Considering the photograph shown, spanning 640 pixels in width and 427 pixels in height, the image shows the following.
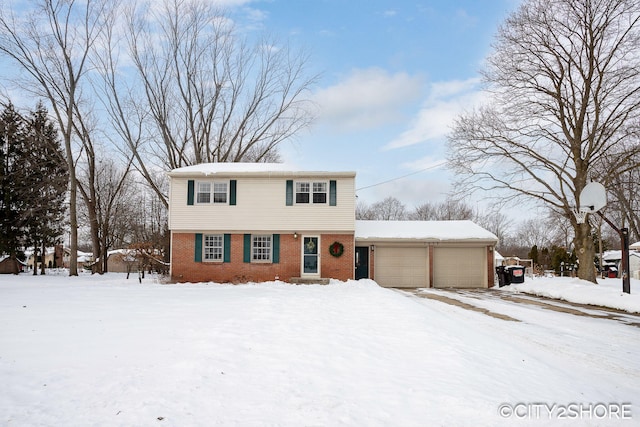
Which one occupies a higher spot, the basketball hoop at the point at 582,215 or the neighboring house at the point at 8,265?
the basketball hoop at the point at 582,215

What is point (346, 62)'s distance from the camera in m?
15.5

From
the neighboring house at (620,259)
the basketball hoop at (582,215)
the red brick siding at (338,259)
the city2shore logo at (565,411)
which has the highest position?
the basketball hoop at (582,215)

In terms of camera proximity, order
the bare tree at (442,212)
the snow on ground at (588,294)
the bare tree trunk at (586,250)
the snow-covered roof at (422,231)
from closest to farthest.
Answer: the snow on ground at (588,294) < the bare tree trunk at (586,250) < the snow-covered roof at (422,231) < the bare tree at (442,212)

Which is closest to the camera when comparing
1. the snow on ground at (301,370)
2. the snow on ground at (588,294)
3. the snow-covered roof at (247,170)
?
the snow on ground at (301,370)

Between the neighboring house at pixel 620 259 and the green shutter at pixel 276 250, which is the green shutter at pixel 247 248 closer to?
the green shutter at pixel 276 250

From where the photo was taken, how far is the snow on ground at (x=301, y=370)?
12.7 ft

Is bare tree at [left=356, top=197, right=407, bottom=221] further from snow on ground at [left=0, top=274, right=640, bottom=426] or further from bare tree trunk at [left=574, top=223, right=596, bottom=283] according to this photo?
snow on ground at [left=0, top=274, right=640, bottom=426]

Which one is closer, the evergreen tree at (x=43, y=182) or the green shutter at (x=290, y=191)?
the green shutter at (x=290, y=191)

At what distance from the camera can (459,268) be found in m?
20.2

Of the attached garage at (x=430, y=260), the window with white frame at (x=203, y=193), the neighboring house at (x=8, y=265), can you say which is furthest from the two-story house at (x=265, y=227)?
the neighboring house at (x=8, y=265)

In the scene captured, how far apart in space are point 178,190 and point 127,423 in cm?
1615

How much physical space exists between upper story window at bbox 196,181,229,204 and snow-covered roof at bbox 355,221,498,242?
6.55 m

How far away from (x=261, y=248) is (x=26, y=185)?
1834 cm

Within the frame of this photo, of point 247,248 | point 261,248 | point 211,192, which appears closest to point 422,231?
point 261,248
